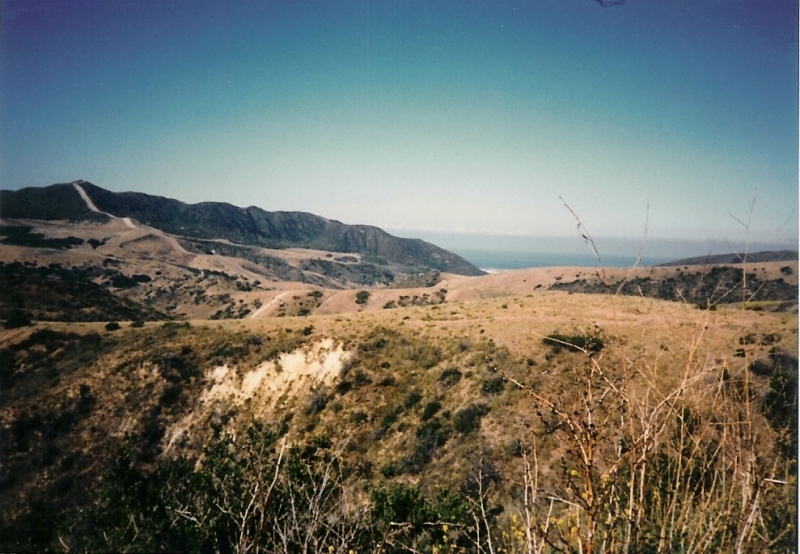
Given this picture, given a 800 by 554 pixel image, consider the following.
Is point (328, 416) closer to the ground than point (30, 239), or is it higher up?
closer to the ground

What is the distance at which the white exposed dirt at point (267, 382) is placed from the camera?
917 inches

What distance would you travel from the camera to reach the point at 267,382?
24953mm

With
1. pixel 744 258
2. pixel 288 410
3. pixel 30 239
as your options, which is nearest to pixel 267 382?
pixel 288 410

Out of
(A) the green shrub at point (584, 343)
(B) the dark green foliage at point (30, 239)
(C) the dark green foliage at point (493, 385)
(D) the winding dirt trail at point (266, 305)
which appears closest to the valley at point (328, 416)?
(C) the dark green foliage at point (493, 385)

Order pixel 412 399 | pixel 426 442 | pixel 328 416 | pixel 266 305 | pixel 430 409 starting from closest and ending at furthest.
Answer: pixel 426 442
pixel 430 409
pixel 412 399
pixel 328 416
pixel 266 305

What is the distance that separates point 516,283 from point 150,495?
69.6 metres

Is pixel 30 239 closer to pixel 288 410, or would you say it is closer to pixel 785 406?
pixel 288 410

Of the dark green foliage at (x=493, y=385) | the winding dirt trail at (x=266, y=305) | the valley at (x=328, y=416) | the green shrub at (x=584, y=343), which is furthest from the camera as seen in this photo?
the winding dirt trail at (x=266, y=305)

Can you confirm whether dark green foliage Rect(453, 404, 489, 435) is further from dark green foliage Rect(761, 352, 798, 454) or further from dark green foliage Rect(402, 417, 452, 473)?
dark green foliage Rect(761, 352, 798, 454)

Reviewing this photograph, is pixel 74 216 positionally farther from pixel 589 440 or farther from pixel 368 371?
pixel 589 440

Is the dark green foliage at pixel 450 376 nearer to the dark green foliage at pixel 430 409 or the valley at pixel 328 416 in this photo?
the valley at pixel 328 416

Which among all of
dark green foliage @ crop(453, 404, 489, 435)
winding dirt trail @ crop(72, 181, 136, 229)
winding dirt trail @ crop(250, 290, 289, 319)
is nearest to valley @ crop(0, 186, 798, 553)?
dark green foliage @ crop(453, 404, 489, 435)

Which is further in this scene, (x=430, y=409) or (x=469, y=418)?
(x=430, y=409)

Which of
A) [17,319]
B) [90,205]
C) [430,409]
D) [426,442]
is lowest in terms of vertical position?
[426,442]
